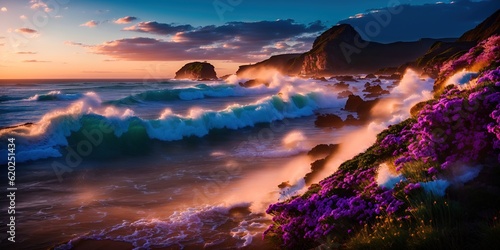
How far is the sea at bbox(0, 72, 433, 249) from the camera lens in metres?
10.5

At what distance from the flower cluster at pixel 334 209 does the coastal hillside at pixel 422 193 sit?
2cm

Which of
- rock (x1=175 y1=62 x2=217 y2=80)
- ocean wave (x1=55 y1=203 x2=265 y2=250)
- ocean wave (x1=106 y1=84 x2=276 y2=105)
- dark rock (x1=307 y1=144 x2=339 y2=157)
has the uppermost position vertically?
rock (x1=175 y1=62 x2=217 y2=80)

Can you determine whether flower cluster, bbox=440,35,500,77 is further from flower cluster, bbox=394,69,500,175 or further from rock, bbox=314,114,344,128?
rock, bbox=314,114,344,128

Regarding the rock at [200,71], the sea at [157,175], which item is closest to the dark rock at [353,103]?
the sea at [157,175]

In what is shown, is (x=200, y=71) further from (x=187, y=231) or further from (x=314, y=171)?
(x=187, y=231)

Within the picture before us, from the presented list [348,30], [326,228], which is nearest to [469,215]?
[326,228]

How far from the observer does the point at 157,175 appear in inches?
671

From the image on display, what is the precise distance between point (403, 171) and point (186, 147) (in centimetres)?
1785

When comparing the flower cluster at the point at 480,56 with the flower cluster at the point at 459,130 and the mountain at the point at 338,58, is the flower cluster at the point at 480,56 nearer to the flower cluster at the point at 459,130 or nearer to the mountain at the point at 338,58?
the flower cluster at the point at 459,130

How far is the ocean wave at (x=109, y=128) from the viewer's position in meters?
21.9

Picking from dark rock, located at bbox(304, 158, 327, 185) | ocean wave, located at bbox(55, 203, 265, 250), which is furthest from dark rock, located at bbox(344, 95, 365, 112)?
ocean wave, located at bbox(55, 203, 265, 250)

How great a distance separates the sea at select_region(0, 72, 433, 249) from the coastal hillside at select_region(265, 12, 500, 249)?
169 cm

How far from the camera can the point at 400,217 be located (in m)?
6.25

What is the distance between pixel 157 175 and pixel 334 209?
435 inches
